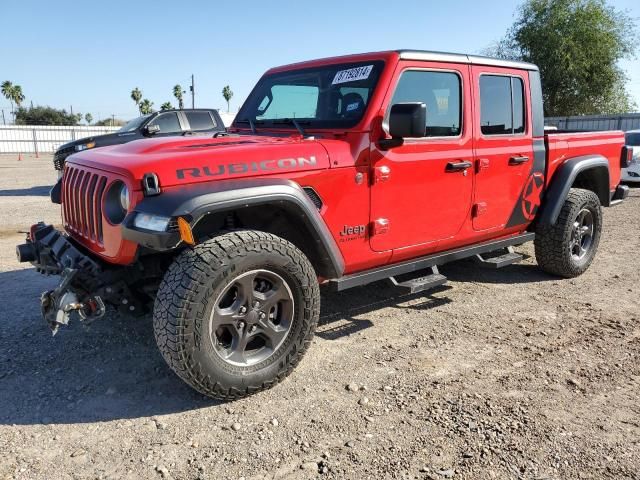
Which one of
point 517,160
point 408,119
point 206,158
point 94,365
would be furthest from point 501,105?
point 94,365

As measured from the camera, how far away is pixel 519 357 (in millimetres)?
3570

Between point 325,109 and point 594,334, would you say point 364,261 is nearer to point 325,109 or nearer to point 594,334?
point 325,109

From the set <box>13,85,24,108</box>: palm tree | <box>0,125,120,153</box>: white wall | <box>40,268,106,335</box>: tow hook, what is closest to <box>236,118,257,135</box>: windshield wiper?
<box>40,268,106,335</box>: tow hook

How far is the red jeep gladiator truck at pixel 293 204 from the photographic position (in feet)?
9.18

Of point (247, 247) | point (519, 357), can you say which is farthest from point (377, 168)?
point (519, 357)

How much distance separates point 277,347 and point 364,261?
0.91 meters

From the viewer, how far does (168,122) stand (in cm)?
1069

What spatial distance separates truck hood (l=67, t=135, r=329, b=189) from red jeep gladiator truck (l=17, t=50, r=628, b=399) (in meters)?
0.01

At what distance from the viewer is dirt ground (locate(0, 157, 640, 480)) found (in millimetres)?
2453

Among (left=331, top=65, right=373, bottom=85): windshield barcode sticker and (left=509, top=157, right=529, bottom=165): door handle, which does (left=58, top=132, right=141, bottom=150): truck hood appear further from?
(left=509, top=157, right=529, bottom=165): door handle

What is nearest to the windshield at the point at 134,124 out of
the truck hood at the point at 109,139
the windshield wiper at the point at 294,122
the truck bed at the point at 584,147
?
the truck hood at the point at 109,139

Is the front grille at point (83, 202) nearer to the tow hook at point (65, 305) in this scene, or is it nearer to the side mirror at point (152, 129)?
the tow hook at point (65, 305)

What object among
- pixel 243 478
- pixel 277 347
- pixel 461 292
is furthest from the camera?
pixel 461 292

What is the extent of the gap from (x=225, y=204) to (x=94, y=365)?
1502 mm
